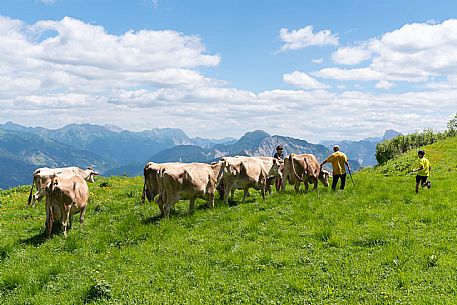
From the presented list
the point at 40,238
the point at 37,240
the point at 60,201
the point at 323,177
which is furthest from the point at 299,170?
the point at 37,240

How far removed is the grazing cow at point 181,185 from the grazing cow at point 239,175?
5.83 ft

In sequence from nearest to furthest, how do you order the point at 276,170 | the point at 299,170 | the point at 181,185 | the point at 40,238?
the point at 40,238, the point at 181,185, the point at 299,170, the point at 276,170

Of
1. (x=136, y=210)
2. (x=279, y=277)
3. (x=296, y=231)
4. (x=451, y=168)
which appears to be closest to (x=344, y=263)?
(x=279, y=277)

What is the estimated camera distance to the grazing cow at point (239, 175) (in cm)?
1841

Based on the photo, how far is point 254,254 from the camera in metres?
11.1

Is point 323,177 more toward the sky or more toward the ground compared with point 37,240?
more toward the sky

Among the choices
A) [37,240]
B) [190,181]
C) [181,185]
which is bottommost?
[37,240]

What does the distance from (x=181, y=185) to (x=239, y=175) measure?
3.85 metres

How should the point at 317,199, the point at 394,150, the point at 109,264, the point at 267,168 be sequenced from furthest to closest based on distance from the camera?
the point at 394,150, the point at 267,168, the point at 317,199, the point at 109,264

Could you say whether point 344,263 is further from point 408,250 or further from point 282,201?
point 282,201

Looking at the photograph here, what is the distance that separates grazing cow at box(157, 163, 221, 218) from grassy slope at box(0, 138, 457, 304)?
0.75m

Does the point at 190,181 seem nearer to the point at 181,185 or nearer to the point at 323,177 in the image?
the point at 181,185

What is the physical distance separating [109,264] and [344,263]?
22.9ft

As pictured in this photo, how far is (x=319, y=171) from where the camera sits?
834 inches
